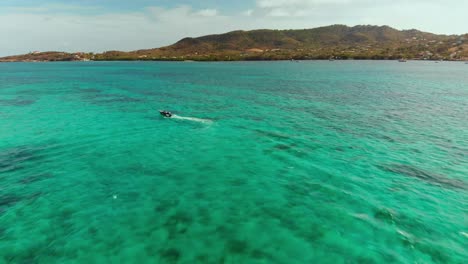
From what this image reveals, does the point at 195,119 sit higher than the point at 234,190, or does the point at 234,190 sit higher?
the point at 195,119

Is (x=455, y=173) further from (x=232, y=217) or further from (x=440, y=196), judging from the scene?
(x=232, y=217)

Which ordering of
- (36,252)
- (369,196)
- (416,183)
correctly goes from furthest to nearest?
1. (416,183)
2. (369,196)
3. (36,252)

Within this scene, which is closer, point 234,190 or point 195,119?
point 234,190

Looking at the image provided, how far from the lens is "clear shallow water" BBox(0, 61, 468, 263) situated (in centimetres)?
1743

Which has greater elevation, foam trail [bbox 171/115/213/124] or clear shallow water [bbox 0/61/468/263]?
foam trail [bbox 171/115/213/124]

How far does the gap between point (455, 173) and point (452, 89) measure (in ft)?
265

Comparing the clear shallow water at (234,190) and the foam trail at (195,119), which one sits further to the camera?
the foam trail at (195,119)

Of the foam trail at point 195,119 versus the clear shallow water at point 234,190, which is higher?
the foam trail at point 195,119

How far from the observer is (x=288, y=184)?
25953mm

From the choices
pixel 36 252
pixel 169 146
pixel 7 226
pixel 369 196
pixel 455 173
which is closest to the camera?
pixel 36 252

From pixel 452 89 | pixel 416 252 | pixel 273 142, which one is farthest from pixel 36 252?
pixel 452 89

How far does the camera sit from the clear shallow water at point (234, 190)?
17433 mm

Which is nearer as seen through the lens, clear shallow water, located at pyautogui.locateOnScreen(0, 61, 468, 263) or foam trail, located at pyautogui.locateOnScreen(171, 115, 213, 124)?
clear shallow water, located at pyautogui.locateOnScreen(0, 61, 468, 263)

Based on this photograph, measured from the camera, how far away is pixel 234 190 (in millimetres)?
24969
